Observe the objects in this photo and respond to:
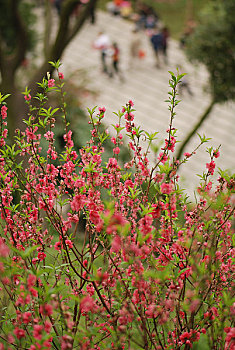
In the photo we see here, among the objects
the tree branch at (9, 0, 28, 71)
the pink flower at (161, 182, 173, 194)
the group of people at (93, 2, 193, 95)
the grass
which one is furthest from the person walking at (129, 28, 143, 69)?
the pink flower at (161, 182, 173, 194)

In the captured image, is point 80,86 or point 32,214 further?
point 80,86

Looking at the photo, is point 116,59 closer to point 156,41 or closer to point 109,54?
point 109,54

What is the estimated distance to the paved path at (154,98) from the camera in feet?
45.7

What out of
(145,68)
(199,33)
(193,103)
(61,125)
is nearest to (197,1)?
(145,68)

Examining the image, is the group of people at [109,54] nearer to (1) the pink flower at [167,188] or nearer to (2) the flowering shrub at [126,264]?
(2) the flowering shrub at [126,264]

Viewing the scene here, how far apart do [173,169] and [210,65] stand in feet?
28.7

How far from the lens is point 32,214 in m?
2.92

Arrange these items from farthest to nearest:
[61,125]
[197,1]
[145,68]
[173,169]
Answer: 1. [197,1]
2. [145,68]
3. [61,125]
4. [173,169]

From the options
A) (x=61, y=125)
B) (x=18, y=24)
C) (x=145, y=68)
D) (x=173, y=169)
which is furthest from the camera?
(x=145, y=68)

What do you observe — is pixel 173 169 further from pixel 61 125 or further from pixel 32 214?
pixel 61 125

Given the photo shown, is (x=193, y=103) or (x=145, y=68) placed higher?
(x=145, y=68)

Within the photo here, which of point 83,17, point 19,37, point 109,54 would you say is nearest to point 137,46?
point 109,54

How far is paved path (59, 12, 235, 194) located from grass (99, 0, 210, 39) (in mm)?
2957

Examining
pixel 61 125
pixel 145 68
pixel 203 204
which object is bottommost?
pixel 203 204
